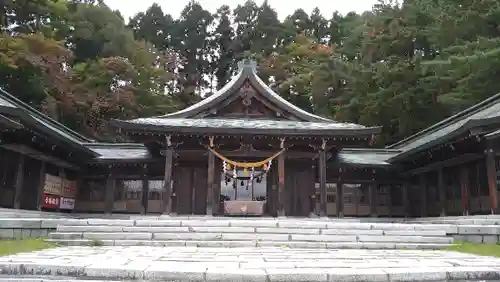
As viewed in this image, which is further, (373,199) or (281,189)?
(373,199)

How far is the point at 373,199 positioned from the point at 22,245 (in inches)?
627

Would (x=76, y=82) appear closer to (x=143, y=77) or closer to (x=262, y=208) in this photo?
(x=143, y=77)

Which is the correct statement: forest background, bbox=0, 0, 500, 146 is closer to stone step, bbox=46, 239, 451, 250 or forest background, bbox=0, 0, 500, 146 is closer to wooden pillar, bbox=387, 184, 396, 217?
wooden pillar, bbox=387, 184, 396, 217

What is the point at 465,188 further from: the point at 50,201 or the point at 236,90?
the point at 50,201

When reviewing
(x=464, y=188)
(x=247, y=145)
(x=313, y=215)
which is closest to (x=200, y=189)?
(x=247, y=145)

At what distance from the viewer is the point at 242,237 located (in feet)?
35.9

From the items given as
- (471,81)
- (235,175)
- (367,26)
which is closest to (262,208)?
(235,175)

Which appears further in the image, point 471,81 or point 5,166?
point 471,81

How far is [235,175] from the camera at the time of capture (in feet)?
59.3

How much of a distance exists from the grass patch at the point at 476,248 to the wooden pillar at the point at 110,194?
1550cm

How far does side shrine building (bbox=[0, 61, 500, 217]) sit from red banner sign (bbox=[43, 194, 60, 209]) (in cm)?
5

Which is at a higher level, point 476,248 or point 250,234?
point 250,234

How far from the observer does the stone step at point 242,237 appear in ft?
35.7

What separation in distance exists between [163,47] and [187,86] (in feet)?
25.4
